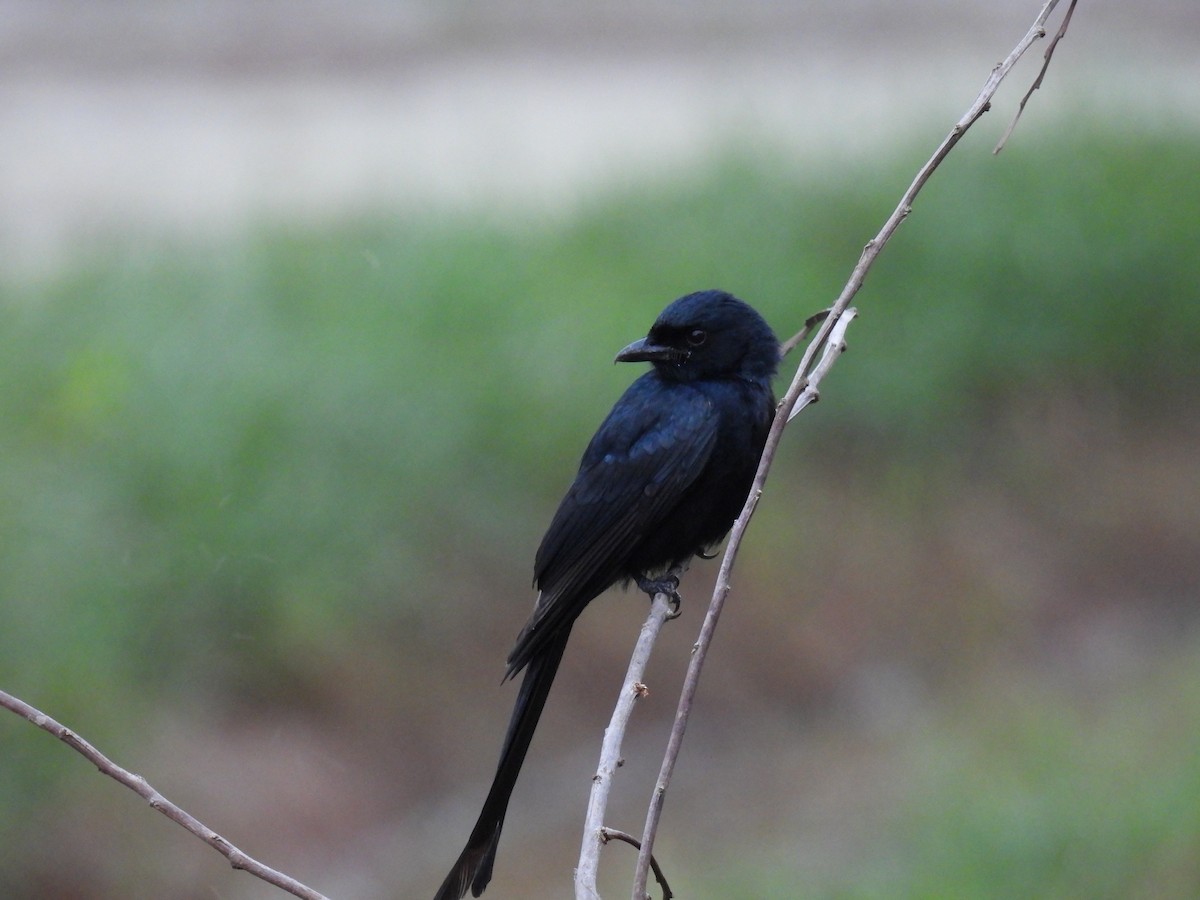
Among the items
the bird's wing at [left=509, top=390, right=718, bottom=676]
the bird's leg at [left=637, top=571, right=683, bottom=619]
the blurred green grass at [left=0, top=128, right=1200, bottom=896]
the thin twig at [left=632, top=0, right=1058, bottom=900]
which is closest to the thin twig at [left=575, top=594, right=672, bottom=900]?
the thin twig at [left=632, top=0, right=1058, bottom=900]

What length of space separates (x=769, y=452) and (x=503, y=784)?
2.51ft

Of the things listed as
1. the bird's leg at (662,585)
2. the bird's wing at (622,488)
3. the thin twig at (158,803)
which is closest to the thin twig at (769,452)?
the thin twig at (158,803)

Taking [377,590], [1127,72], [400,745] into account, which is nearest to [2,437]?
[377,590]

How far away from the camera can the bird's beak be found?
2.96 meters

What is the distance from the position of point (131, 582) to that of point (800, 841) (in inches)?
85.2

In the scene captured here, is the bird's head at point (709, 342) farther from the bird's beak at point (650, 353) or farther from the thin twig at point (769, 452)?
the thin twig at point (769, 452)

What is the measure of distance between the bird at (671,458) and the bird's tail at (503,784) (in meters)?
0.15

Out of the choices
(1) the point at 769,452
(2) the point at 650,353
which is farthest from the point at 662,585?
(1) the point at 769,452

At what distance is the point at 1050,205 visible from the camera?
623cm

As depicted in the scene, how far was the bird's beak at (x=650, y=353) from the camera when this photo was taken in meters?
2.96

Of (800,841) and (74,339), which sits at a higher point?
(74,339)

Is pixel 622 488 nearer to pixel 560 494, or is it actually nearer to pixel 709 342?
pixel 709 342

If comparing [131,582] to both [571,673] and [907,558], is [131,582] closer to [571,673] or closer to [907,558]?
[571,673]

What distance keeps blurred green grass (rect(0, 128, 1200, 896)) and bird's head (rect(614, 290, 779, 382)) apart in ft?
5.57
